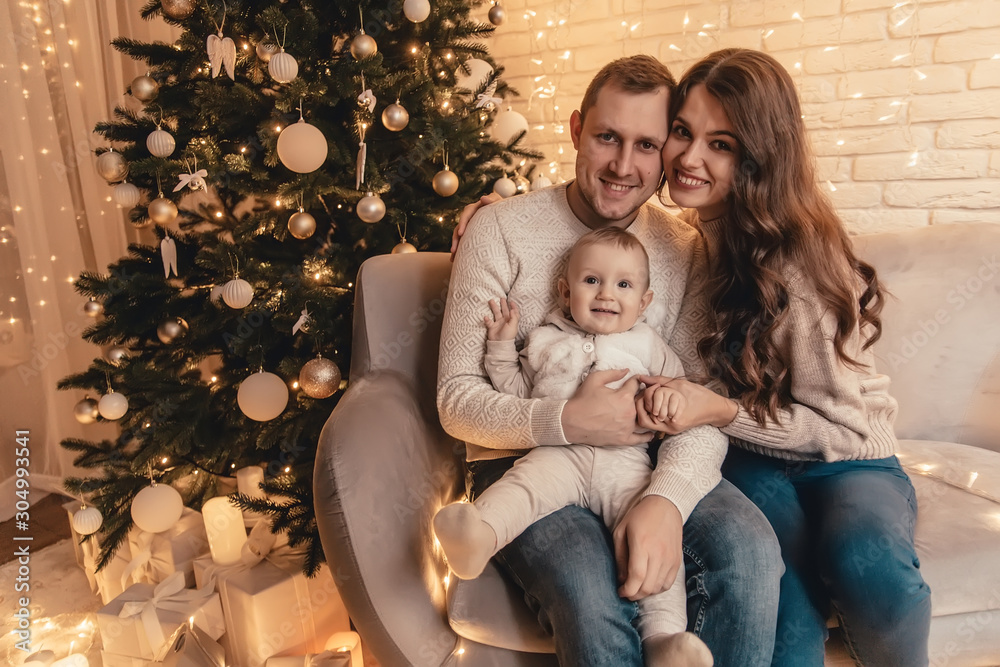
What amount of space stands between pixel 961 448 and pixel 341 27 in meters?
2.01

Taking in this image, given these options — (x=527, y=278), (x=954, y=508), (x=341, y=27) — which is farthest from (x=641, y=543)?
(x=341, y=27)

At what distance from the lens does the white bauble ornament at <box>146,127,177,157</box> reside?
66.2 inches

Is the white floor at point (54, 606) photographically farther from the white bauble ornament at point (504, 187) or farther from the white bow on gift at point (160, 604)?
the white bauble ornament at point (504, 187)

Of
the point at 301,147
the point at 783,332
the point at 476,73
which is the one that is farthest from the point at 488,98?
the point at 783,332

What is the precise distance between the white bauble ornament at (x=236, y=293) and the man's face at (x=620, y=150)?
0.87 meters

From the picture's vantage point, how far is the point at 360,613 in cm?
115

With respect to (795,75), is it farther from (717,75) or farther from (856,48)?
(717,75)

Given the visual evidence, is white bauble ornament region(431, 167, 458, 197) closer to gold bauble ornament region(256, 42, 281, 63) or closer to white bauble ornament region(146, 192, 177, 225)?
gold bauble ornament region(256, 42, 281, 63)

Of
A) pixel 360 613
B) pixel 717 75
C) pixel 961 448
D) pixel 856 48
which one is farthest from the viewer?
pixel 856 48

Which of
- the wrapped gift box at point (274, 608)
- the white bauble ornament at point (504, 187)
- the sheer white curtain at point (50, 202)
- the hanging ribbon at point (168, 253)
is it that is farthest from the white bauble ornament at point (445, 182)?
the sheer white curtain at point (50, 202)

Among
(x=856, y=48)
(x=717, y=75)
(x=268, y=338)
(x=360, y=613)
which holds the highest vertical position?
(x=856, y=48)

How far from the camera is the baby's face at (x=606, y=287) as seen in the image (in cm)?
132

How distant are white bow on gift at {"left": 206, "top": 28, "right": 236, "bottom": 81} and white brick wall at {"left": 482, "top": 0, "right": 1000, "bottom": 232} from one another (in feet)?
5.76

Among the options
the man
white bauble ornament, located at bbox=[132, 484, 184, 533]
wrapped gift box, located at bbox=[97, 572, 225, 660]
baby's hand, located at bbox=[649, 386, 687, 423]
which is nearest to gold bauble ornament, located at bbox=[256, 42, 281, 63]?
the man
